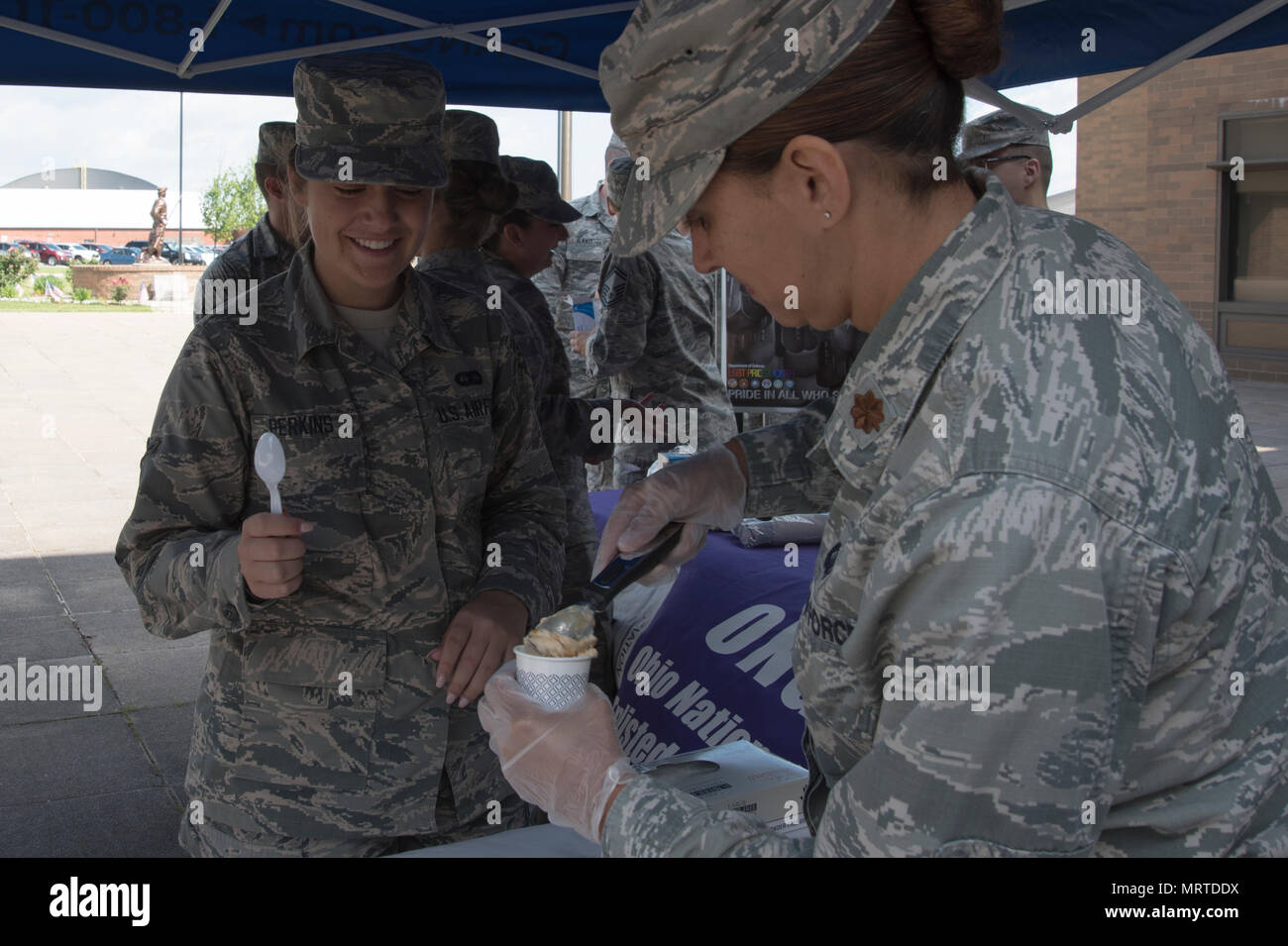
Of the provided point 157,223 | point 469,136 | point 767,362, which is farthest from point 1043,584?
point 157,223

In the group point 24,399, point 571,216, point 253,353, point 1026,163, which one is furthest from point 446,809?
point 24,399

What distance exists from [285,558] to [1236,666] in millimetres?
1282

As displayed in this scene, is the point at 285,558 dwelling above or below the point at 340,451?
below

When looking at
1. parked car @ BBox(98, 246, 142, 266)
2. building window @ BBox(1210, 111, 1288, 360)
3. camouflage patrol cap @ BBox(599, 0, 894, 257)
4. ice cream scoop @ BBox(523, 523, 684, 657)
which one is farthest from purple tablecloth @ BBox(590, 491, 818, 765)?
parked car @ BBox(98, 246, 142, 266)

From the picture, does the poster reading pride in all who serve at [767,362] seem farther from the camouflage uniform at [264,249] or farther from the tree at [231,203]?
the tree at [231,203]

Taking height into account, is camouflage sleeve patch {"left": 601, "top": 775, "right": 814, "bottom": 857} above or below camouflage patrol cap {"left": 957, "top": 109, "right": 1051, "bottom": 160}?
below

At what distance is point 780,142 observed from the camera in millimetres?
1079

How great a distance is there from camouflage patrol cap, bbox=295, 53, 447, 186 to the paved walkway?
2.47 meters

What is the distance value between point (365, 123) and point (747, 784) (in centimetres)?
133

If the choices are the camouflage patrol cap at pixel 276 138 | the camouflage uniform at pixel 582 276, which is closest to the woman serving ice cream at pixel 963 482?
the camouflage patrol cap at pixel 276 138

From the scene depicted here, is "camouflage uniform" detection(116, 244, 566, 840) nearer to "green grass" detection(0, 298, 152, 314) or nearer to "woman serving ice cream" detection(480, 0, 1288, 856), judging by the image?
"woman serving ice cream" detection(480, 0, 1288, 856)

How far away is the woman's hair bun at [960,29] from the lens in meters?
1.07

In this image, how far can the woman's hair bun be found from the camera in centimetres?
107
